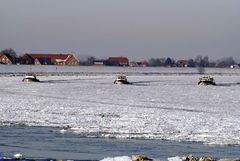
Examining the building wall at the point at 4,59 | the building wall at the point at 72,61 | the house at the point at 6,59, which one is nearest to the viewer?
the building wall at the point at 4,59

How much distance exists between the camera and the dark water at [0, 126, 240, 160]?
14.5 m

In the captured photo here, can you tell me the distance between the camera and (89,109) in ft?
88.1

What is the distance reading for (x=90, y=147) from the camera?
15.7 m

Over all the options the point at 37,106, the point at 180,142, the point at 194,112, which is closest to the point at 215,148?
the point at 180,142

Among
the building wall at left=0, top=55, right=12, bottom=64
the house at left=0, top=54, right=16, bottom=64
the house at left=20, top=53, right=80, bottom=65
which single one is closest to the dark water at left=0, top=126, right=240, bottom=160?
the building wall at left=0, top=55, right=12, bottom=64

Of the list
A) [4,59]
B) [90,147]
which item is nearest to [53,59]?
[4,59]

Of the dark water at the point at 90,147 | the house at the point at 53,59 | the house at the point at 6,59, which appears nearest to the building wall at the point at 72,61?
the house at the point at 53,59

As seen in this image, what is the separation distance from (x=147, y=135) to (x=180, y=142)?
5.00ft

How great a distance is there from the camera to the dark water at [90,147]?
47.6 feet

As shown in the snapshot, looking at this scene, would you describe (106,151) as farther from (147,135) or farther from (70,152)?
(147,135)

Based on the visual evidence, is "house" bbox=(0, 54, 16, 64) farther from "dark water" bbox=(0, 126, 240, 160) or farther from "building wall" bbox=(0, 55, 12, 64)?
"dark water" bbox=(0, 126, 240, 160)

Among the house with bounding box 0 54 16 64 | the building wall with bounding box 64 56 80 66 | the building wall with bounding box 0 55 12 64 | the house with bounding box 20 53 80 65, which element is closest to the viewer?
the building wall with bounding box 0 55 12 64

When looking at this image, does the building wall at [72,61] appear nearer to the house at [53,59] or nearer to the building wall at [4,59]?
the house at [53,59]

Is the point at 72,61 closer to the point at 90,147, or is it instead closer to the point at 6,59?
the point at 6,59
